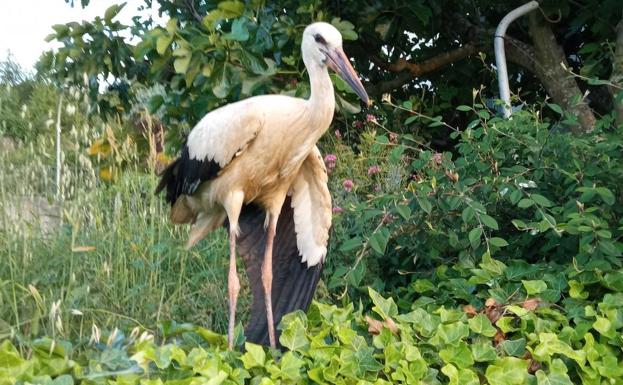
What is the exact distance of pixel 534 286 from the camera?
12.7 ft

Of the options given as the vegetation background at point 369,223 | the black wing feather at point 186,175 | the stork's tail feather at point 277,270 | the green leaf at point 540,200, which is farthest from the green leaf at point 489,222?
the black wing feather at point 186,175

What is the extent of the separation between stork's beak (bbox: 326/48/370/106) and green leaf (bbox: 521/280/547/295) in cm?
99

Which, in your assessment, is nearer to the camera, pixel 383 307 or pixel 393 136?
pixel 383 307

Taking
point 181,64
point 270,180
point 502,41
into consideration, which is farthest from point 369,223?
point 502,41

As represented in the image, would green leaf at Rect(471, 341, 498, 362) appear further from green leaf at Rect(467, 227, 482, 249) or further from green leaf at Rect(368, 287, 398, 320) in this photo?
green leaf at Rect(467, 227, 482, 249)

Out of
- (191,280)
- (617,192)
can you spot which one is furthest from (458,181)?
(191,280)

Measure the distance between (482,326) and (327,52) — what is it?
49.9 inches

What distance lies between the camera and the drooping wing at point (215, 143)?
3.87 m

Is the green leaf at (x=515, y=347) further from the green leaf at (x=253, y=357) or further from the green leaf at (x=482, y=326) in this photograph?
the green leaf at (x=253, y=357)

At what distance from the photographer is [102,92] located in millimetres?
6195

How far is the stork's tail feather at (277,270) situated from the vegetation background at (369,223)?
0.21 m

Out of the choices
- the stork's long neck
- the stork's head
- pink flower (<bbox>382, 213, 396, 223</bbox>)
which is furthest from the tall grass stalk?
the stork's head

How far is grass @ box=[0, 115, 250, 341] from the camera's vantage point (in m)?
3.84

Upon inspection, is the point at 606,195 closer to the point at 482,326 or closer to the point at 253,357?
the point at 482,326
